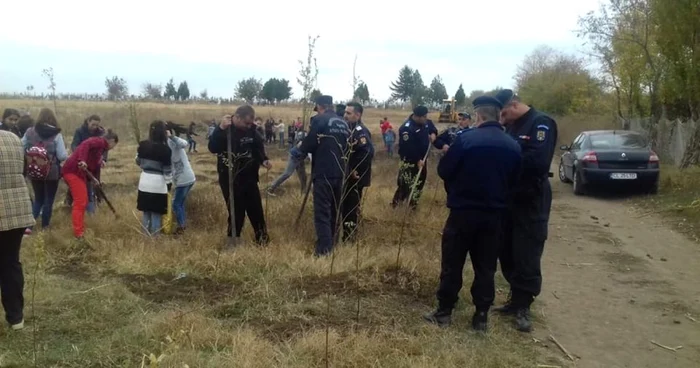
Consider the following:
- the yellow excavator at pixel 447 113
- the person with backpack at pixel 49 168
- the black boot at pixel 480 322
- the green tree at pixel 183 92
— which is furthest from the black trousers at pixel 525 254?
the green tree at pixel 183 92

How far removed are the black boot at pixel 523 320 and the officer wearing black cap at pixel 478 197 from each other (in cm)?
33

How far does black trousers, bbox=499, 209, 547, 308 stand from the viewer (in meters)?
5.00

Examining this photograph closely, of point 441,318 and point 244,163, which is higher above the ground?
point 244,163

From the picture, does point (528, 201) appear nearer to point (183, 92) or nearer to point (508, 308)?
point (508, 308)

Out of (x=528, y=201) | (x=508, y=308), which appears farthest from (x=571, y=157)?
(x=528, y=201)

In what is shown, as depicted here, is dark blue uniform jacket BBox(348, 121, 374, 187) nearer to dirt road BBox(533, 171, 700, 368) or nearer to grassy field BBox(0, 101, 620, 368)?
grassy field BBox(0, 101, 620, 368)

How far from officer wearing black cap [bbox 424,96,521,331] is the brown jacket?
9.93 feet

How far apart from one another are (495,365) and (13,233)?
3.48 m

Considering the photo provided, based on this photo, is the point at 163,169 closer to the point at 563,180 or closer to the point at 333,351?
the point at 333,351

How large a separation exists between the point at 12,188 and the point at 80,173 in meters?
3.12

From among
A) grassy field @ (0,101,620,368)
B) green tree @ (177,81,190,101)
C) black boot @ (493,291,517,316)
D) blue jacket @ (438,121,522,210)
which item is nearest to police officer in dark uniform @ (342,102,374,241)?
grassy field @ (0,101,620,368)

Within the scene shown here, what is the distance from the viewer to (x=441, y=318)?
4.90m

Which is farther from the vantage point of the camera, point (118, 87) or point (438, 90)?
point (438, 90)

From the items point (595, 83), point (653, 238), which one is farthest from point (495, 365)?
point (595, 83)
